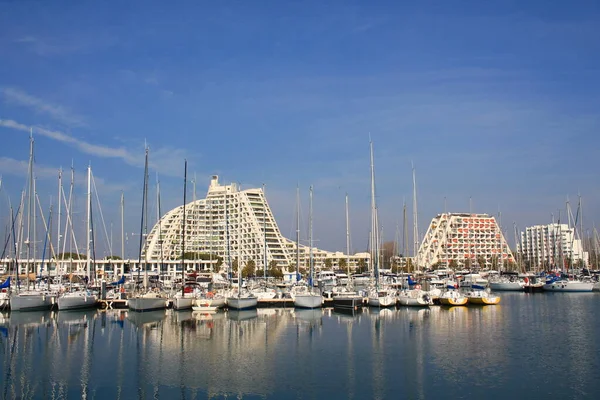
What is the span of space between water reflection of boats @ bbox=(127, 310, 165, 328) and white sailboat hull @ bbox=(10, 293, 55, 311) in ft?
24.2

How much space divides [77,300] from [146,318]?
8.82m

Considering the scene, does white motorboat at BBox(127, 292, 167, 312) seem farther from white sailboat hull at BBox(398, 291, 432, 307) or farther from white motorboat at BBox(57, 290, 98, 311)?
white sailboat hull at BBox(398, 291, 432, 307)

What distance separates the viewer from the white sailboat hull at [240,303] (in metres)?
49.1

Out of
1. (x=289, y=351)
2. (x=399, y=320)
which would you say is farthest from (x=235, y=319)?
(x=289, y=351)

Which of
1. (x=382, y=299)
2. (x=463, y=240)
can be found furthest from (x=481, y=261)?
(x=382, y=299)

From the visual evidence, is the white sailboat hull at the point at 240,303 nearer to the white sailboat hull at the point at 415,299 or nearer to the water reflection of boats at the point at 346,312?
the water reflection of boats at the point at 346,312

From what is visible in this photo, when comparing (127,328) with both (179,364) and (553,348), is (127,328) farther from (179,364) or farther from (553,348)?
(553,348)

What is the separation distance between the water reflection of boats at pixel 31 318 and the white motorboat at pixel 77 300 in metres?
1.13

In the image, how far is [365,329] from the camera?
125 ft

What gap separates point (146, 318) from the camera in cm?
4453

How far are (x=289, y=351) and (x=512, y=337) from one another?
1354cm

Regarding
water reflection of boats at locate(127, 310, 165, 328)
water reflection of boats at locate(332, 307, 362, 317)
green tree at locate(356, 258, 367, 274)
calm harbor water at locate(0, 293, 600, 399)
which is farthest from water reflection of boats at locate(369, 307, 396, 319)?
green tree at locate(356, 258, 367, 274)

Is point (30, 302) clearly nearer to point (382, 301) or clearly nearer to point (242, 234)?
point (382, 301)

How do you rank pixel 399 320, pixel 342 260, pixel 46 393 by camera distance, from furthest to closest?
pixel 342 260 → pixel 399 320 → pixel 46 393
